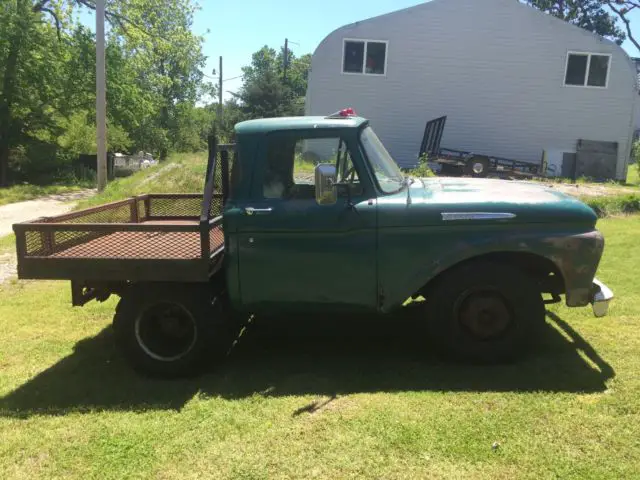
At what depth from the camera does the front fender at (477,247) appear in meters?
3.92

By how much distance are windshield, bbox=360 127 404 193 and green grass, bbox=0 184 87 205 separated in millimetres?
14303

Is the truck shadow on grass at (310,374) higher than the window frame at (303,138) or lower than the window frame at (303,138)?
lower

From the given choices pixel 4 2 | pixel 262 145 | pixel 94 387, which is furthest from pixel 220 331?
Answer: pixel 4 2

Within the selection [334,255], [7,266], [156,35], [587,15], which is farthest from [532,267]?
[587,15]

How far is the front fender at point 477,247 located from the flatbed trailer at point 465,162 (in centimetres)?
1418

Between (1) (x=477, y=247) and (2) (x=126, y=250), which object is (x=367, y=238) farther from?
(2) (x=126, y=250)

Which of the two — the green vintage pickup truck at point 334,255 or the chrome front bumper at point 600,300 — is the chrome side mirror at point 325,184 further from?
the chrome front bumper at point 600,300

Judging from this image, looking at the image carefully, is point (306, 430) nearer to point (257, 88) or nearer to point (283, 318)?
point (283, 318)

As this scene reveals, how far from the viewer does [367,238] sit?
13.0 ft

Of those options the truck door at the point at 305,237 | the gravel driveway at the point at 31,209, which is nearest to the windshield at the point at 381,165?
the truck door at the point at 305,237

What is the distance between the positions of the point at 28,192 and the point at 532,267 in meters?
17.3

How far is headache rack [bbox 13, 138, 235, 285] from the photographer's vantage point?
400 centimetres

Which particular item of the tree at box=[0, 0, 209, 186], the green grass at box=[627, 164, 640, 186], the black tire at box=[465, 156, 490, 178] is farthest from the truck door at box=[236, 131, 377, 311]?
the green grass at box=[627, 164, 640, 186]

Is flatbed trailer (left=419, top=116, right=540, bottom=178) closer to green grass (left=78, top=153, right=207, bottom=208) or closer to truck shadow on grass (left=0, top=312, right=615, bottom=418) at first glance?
green grass (left=78, top=153, right=207, bottom=208)
